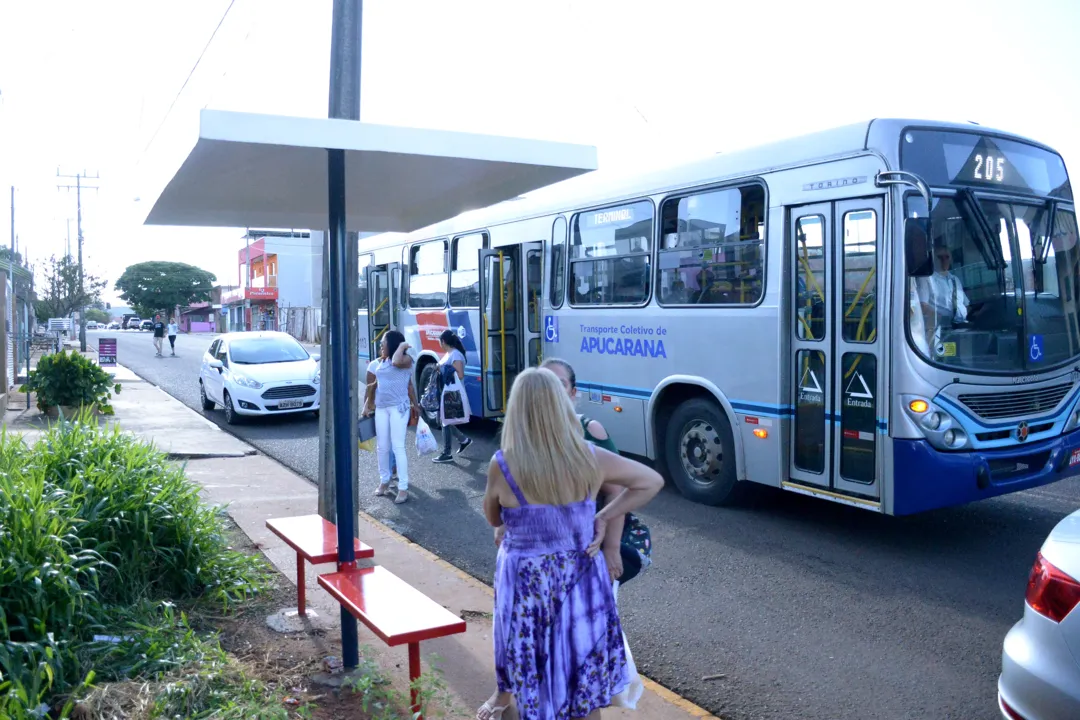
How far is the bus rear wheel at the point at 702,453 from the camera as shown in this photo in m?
8.01

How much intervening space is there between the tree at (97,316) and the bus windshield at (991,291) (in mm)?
141963

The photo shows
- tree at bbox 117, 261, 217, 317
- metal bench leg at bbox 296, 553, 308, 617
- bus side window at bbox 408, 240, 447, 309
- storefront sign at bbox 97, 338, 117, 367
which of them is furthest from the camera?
tree at bbox 117, 261, 217, 317

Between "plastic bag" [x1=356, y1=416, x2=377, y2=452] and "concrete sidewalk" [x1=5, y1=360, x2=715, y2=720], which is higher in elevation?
"plastic bag" [x1=356, y1=416, x2=377, y2=452]

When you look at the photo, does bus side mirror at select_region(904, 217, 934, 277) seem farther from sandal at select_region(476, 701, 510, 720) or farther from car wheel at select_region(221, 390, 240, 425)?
car wheel at select_region(221, 390, 240, 425)

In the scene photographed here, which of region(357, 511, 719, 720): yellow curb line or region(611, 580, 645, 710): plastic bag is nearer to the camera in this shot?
region(611, 580, 645, 710): plastic bag

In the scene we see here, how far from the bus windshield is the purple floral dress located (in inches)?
160

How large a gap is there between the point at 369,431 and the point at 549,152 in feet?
16.0

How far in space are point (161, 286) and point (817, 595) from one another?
4156 inches

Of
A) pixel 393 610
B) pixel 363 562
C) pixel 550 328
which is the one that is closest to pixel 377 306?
pixel 550 328

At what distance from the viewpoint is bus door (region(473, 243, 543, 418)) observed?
10961 mm

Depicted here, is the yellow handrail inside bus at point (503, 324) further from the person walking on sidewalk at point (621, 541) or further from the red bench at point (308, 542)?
the person walking on sidewalk at point (621, 541)

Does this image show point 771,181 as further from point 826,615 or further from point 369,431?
point 369,431

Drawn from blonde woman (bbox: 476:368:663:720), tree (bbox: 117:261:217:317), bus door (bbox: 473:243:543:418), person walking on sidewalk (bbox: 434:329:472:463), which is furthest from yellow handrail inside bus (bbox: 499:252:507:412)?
tree (bbox: 117:261:217:317)

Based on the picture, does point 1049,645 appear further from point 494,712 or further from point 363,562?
point 363,562
